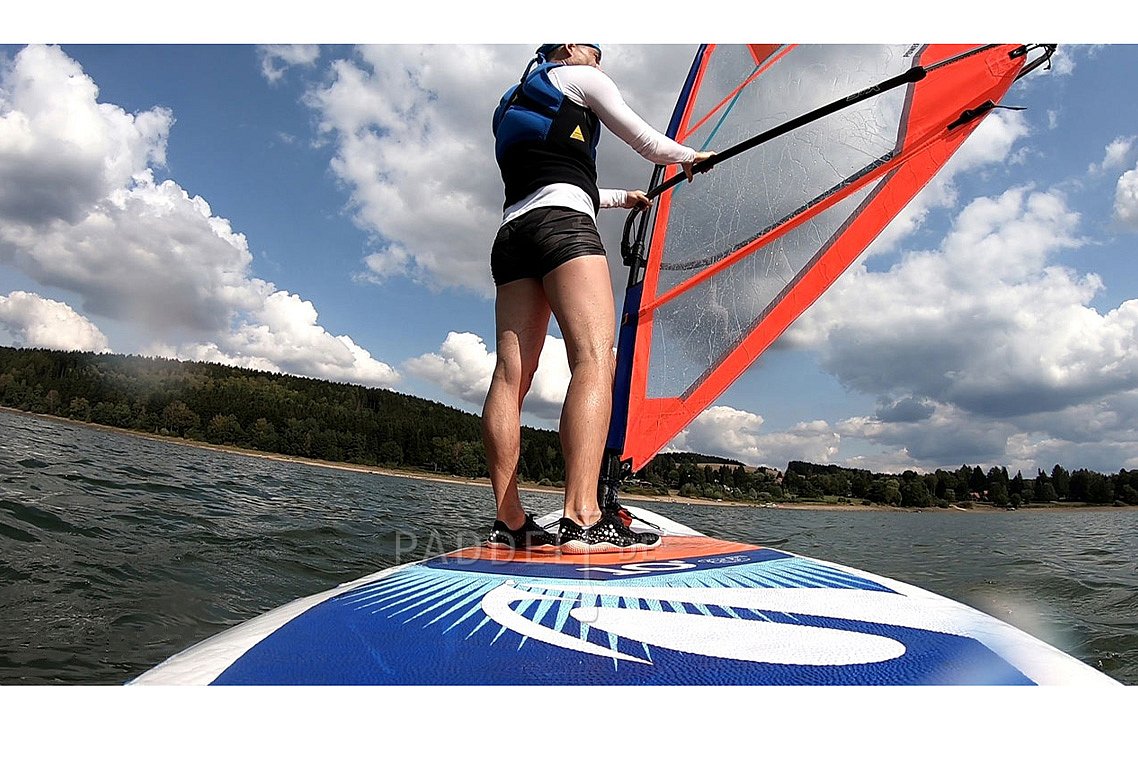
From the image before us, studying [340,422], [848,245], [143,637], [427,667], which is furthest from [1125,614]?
[340,422]

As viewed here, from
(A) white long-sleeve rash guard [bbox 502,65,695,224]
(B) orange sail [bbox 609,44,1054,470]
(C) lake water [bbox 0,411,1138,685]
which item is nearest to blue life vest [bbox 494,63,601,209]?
(A) white long-sleeve rash guard [bbox 502,65,695,224]

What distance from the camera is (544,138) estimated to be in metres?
2.22

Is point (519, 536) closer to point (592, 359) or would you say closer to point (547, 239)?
point (592, 359)

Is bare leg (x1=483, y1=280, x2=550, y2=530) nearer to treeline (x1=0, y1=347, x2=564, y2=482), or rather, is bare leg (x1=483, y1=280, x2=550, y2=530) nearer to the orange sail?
the orange sail

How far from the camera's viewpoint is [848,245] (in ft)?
11.8

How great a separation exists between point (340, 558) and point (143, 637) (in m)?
1.99

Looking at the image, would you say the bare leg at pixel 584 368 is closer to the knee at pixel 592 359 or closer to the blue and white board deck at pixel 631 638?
the knee at pixel 592 359

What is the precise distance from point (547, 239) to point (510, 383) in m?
0.55

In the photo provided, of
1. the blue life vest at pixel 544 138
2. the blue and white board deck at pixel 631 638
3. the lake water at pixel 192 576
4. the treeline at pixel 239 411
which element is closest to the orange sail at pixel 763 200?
the blue life vest at pixel 544 138

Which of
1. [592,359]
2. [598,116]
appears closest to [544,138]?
[598,116]

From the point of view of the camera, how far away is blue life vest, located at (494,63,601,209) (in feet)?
7.27

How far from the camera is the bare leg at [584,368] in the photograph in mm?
2059

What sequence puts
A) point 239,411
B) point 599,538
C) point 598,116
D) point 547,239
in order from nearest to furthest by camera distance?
point 599,538 → point 547,239 → point 598,116 → point 239,411

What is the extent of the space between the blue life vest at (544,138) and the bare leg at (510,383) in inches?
14.4
